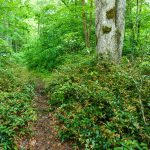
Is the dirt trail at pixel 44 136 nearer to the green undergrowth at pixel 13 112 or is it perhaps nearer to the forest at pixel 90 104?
the forest at pixel 90 104

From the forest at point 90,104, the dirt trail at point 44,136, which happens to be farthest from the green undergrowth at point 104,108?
the dirt trail at point 44,136

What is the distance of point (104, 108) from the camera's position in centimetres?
529

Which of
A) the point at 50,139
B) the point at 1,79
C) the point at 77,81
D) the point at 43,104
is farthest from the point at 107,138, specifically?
the point at 1,79

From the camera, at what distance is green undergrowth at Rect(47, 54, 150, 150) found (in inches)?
174

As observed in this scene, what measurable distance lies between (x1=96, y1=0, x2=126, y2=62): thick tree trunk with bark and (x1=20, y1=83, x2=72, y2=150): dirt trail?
2.78 meters

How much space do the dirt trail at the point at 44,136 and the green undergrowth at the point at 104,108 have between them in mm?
169

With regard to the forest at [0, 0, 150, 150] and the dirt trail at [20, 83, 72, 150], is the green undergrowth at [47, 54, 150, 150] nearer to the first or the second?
the forest at [0, 0, 150, 150]

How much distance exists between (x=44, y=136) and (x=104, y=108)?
60.6 inches

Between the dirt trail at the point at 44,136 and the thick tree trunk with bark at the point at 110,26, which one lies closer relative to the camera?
the dirt trail at the point at 44,136

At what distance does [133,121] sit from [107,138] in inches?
27.8

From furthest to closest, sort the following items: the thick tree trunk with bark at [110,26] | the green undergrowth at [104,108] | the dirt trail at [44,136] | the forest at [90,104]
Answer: the thick tree trunk with bark at [110,26] → the dirt trail at [44,136] → the forest at [90,104] → the green undergrowth at [104,108]

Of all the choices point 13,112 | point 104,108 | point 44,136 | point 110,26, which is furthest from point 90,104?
point 110,26

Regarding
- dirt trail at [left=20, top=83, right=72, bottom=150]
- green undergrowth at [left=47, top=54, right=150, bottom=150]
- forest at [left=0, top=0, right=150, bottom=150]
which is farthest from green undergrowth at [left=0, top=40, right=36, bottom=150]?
green undergrowth at [left=47, top=54, right=150, bottom=150]

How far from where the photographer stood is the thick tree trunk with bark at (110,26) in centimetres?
718
